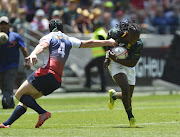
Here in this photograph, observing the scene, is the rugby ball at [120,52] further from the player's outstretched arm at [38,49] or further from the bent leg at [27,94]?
the bent leg at [27,94]

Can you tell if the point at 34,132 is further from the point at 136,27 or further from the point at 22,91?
the point at 136,27

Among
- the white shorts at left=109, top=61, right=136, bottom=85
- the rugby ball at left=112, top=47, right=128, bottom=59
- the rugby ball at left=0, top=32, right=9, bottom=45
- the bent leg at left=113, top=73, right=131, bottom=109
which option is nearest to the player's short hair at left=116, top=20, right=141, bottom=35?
the rugby ball at left=112, top=47, right=128, bottom=59

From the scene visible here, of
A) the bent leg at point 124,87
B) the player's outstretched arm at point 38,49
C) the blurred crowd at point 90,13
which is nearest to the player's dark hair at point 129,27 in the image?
the bent leg at point 124,87

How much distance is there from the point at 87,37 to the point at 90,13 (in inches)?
94.9

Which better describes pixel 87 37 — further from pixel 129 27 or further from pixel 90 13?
pixel 129 27

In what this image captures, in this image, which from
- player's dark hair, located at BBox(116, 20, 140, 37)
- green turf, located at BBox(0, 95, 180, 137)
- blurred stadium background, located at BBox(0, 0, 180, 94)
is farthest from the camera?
blurred stadium background, located at BBox(0, 0, 180, 94)

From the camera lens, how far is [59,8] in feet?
68.6

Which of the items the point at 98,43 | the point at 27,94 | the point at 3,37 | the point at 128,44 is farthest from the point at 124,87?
the point at 3,37

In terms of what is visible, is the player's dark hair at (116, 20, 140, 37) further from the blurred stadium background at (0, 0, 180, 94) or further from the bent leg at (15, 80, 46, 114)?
the blurred stadium background at (0, 0, 180, 94)

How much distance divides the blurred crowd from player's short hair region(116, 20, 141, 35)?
8.94 meters

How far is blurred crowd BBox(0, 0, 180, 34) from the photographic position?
1966cm

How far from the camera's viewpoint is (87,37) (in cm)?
2019

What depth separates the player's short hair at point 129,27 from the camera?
9.11 m

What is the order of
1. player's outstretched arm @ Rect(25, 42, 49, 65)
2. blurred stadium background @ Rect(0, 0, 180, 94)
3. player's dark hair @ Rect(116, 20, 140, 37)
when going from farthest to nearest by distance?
blurred stadium background @ Rect(0, 0, 180, 94)
player's dark hair @ Rect(116, 20, 140, 37)
player's outstretched arm @ Rect(25, 42, 49, 65)
